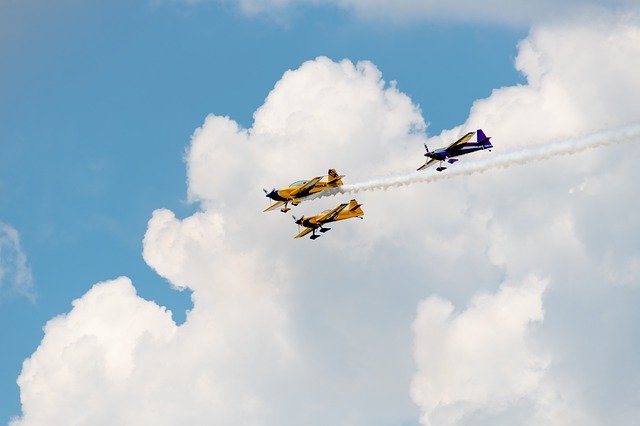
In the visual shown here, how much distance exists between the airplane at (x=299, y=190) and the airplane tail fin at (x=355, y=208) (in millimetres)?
6743

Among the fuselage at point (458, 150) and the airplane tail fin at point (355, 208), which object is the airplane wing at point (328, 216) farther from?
the fuselage at point (458, 150)

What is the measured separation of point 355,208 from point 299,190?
33.0ft

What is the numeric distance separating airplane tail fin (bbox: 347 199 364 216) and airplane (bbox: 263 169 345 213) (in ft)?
22.1

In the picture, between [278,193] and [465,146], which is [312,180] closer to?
[278,193]

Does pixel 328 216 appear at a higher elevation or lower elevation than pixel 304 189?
lower

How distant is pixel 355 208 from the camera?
181375 mm

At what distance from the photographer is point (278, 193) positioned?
175 meters

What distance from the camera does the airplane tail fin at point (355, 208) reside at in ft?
595

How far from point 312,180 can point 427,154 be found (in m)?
16.1

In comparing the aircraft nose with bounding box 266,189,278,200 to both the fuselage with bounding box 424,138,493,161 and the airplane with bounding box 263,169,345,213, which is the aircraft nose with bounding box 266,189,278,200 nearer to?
the airplane with bounding box 263,169,345,213

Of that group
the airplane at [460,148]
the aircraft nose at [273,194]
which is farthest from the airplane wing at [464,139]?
the aircraft nose at [273,194]

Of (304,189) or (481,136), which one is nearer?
(481,136)

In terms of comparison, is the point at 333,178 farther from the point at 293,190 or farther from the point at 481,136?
the point at 481,136

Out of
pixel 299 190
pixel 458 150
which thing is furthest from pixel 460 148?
pixel 299 190
